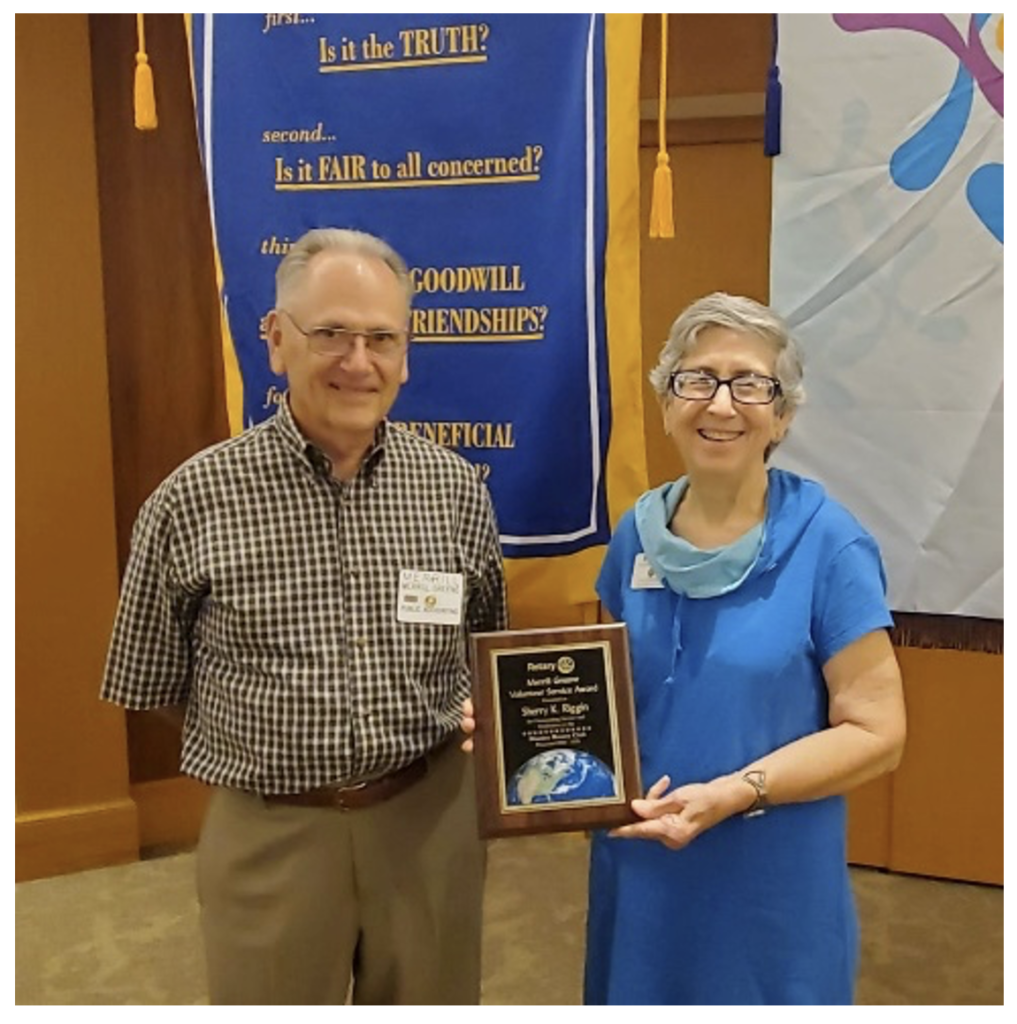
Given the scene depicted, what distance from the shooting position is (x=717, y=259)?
2.90 m

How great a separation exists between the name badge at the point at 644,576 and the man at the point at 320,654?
0.24 meters

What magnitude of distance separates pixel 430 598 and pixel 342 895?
414 mm

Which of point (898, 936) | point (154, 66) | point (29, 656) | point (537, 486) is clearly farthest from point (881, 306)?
point (29, 656)

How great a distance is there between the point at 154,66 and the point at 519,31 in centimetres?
124

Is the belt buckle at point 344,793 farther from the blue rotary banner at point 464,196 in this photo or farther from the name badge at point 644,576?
the blue rotary banner at point 464,196

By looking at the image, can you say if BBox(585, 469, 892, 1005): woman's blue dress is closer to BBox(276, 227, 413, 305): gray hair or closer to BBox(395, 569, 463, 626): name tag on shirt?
BBox(395, 569, 463, 626): name tag on shirt

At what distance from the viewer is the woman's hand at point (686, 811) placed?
139 centimetres

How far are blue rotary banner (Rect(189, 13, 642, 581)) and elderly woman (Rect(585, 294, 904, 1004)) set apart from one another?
608 millimetres

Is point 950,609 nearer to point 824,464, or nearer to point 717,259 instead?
point 824,464

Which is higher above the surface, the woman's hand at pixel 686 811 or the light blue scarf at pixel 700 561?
the light blue scarf at pixel 700 561

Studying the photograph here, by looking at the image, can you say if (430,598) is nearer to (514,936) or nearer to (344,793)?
(344,793)

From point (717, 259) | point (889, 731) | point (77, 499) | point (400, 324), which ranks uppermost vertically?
point (717, 259)

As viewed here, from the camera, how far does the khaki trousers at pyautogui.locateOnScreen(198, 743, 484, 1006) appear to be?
154 cm

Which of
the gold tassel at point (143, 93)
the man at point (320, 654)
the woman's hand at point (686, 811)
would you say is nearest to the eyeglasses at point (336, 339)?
the man at point (320, 654)
